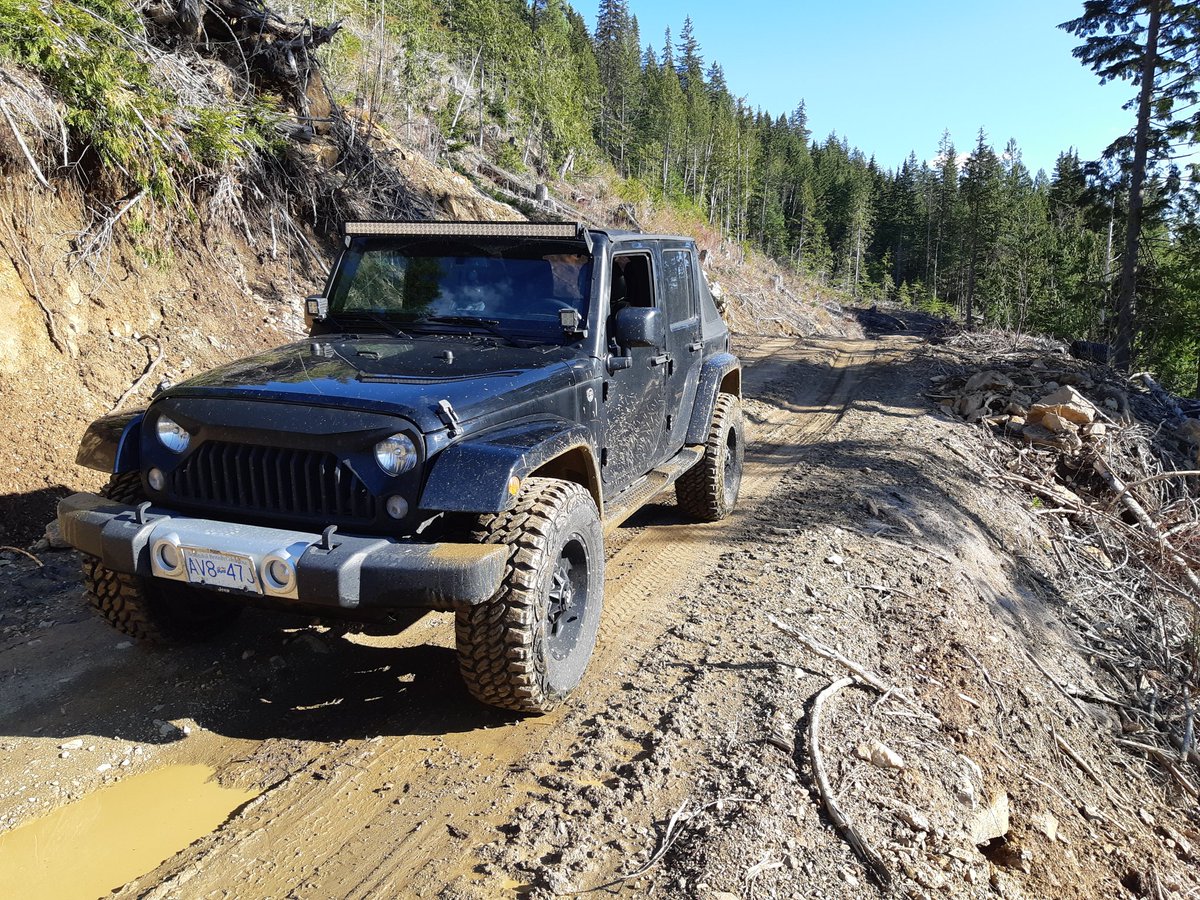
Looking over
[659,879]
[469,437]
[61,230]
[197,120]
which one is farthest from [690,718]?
[197,120]

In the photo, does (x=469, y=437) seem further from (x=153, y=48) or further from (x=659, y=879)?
(x=153, y=48)

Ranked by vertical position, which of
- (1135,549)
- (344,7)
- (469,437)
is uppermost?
(344,7)

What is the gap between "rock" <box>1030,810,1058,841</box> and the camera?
334 cm

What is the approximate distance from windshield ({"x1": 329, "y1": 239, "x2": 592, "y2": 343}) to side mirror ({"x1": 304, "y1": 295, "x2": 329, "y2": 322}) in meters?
0.15

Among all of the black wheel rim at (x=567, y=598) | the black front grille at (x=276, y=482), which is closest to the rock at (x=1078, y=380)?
the black wheel rim at (x=567, y=598)

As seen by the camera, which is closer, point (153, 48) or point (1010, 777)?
point (1010, 777)

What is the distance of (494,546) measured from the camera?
287cm

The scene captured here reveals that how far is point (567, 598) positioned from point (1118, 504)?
27.2 ft

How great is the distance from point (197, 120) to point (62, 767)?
21.4ft

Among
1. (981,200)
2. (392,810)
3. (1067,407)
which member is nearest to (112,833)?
(392,810)

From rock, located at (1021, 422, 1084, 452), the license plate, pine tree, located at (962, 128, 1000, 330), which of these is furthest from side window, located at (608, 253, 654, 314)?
pine tree, located at (962, 128, 1000, 330)

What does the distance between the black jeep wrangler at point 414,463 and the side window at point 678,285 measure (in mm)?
681

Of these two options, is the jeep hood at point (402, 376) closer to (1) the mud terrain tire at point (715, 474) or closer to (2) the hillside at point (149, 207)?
(1) the mud terrain tire at point (715, 474)

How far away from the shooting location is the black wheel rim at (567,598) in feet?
11.0
